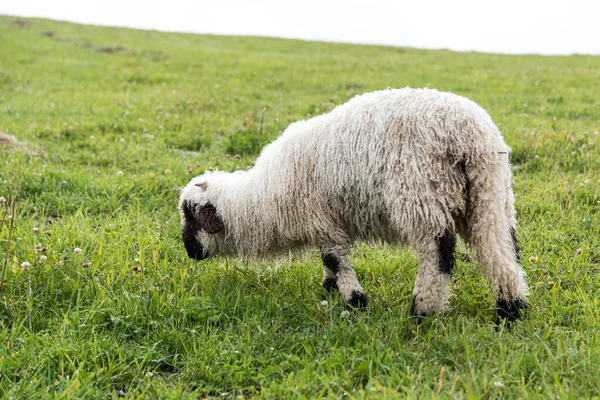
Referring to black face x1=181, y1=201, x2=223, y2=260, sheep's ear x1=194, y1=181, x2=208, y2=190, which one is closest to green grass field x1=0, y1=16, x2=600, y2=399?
black face x1=181, y1=201, x2=223, y2=260

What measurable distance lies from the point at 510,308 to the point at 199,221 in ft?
9.09

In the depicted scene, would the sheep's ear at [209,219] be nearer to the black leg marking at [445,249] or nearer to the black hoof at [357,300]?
the black hoof at [357,300]

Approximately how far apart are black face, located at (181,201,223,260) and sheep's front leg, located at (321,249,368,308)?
1114mm

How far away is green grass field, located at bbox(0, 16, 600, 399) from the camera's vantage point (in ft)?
11.3

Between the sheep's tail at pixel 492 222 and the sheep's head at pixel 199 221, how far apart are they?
2262mm

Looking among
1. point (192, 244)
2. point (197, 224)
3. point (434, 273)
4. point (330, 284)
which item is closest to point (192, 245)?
point (192, 244)

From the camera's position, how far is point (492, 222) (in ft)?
13.1

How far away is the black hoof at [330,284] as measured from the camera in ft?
15.5

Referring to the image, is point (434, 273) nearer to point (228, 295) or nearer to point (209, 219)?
point (228, 295)

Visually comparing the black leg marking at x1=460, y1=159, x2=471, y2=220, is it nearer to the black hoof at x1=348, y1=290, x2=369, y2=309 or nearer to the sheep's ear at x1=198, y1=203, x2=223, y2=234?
the black hoof at x1=348, y1=290, x2=369, y2=309

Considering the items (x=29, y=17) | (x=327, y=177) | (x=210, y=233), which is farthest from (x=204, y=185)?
(x=29, y=17)

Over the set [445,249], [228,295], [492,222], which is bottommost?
[228,295]

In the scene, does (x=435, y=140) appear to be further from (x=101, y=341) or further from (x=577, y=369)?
(x=101, y=341)

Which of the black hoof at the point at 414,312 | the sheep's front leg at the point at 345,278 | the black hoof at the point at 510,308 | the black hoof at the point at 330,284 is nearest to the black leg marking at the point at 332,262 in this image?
the sheep's front leg at the point at 345,278
